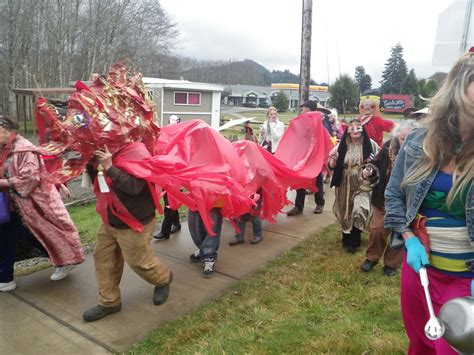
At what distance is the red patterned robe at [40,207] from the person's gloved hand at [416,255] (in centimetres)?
297

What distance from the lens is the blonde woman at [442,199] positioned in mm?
1872

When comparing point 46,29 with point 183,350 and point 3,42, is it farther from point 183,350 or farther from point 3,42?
point 183,350

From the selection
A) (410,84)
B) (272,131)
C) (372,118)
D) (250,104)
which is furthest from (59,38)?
(250,104)

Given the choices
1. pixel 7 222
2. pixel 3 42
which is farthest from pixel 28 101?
pixel 7 222

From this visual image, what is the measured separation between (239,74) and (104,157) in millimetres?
106683

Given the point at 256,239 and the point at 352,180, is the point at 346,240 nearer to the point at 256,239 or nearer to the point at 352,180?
the point at 352,180

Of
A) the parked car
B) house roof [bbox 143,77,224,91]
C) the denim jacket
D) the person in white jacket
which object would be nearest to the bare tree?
house roof [bbox 143,77,224,91]

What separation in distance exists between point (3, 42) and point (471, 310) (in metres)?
33.5

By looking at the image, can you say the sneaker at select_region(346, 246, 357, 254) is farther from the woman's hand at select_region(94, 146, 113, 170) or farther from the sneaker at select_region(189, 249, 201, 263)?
the woman's hand at select_region(94, 146, 113, 170)

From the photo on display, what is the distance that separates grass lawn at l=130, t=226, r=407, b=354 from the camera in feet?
10.1

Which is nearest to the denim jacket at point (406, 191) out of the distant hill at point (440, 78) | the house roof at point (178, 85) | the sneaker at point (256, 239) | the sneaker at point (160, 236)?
the distant hill at point (440, 78)

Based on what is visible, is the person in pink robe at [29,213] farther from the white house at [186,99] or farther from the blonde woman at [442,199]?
the white house at [186,99]

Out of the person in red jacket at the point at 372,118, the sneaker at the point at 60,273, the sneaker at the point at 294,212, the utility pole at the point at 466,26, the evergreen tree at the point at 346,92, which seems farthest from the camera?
the evergreen tree at the point at 346,92

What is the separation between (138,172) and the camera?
310 cm
